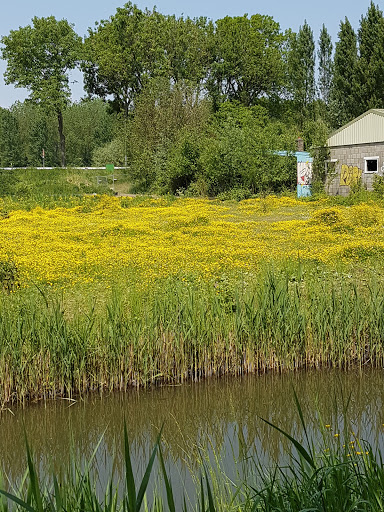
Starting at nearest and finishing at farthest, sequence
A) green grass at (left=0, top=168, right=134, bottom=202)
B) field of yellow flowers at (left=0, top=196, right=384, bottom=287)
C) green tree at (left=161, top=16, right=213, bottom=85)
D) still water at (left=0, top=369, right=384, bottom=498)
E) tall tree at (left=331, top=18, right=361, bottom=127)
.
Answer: still water at (left=0, top=369, right=384, bottom=498)
field of yellow flowers at (left=0, top=196, right=384, bottom=287)
green grass at (left=0, top=168, right=134, bottom=202)
tall tree at (left=331, top=18, right=361, bottom=127)
green tree at (left=161, top=16, right=213, bottom=85)

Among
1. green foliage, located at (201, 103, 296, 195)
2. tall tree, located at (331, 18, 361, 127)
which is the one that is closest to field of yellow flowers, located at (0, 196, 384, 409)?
green foliage, located at (201, 103, 296, 195)

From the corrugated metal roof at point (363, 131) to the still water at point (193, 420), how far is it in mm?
22433

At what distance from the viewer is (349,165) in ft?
96.2

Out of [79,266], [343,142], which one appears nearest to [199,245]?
[79,266]

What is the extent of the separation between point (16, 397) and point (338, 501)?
4.33m

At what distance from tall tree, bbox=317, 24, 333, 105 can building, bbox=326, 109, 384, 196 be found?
26.8 meters

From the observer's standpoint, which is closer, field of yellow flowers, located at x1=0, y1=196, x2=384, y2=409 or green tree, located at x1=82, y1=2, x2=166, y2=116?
field of yellow flowers, located at x1=0, y1=196, x2=384, y2=409

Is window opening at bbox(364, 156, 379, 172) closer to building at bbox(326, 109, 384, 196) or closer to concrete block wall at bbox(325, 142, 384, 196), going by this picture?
building at bbox(326, 109, 384, 196)

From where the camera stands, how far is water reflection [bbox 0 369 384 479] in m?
5.63

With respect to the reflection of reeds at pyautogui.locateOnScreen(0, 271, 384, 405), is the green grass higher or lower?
higher

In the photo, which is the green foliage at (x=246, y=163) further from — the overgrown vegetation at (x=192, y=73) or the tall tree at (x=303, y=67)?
the tall tree at (x=303, y=67)

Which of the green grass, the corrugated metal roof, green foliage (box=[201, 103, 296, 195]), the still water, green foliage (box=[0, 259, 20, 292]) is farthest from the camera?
the green grass

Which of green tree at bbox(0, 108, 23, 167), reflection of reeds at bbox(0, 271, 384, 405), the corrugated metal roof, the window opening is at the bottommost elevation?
reflection of reeds at bbox(0, 271, 384, 405)

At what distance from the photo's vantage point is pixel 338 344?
734cm
